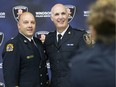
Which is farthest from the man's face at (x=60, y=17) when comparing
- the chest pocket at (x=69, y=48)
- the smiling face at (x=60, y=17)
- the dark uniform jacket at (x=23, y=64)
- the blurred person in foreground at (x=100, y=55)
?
the blurred person in foreground at (x=100, y=55)

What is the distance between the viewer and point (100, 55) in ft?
4.41

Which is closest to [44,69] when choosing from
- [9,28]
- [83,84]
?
[9,28]

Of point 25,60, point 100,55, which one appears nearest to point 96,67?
point 100,55

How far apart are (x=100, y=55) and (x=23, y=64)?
167cm

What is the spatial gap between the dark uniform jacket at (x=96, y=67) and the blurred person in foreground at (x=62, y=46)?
1.64 metres

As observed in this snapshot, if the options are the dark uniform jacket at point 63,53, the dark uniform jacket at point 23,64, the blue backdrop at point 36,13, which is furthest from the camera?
the blue backdrop at point 36,13

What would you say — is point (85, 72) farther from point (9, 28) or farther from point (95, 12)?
point (9, 28)

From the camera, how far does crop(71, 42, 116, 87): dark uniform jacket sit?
1.32 meters

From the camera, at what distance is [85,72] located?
1.35 meters

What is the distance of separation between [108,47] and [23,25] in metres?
1.76

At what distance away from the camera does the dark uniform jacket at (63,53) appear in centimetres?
302

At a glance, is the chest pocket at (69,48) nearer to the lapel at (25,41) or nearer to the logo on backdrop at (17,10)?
the lapel at (25,41)

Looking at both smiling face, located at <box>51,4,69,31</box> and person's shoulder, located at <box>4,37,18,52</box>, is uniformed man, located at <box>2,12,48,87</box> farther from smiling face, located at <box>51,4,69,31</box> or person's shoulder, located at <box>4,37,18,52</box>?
smiling face, located at <box>51,4,69,31</box>

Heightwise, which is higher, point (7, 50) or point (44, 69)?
point (7, 50)
